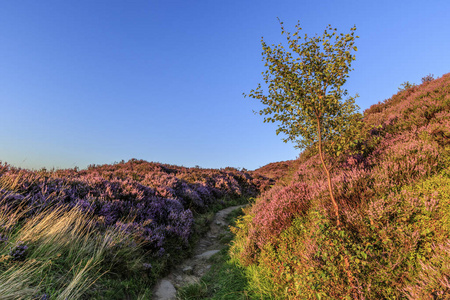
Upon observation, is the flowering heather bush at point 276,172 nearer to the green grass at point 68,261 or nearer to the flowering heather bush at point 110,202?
the flowering heather bush at point 110,202

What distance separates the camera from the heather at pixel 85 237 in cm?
393

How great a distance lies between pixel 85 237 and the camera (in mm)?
A: 5176

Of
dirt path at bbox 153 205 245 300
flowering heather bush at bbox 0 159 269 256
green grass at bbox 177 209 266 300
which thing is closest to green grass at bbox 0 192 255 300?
dirt path at bbox 153 205 245 300

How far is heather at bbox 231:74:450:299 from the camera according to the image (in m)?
3.29

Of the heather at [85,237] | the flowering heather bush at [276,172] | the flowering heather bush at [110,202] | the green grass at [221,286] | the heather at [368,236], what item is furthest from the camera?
the flowering heather bush at [276,172]

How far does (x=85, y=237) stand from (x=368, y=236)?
18.5 feet

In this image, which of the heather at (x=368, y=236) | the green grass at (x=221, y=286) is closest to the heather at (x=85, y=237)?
the green grass at (x=221, y=286)

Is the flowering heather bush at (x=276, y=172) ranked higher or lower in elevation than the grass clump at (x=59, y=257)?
higher

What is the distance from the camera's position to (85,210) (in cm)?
630

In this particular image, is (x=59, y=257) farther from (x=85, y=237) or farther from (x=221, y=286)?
(x=221, y=286)

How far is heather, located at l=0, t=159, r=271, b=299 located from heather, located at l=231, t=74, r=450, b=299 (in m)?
2.50

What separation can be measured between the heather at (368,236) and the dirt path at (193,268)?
1.48 metres

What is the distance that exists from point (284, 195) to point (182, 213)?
4.24 meters

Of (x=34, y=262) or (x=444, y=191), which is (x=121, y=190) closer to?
(x=34, y=262)
